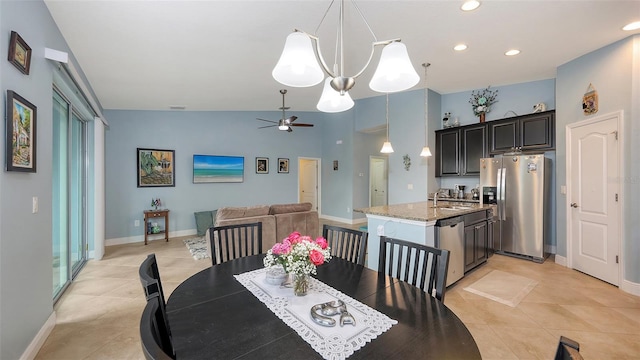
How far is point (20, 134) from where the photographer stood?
1.76 m

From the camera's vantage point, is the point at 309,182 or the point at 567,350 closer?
the point at 567,350

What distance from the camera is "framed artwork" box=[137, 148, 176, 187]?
550 centimetres

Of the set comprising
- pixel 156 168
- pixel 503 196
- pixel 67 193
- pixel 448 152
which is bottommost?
pixel 503 196

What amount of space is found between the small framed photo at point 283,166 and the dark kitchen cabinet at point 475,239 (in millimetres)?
4912

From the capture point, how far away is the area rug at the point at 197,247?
436 cm

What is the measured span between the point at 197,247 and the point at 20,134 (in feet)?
11.4

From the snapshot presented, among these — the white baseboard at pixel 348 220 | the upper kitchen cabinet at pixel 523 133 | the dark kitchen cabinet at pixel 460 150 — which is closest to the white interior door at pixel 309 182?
the white baseboard at pixel 348 220

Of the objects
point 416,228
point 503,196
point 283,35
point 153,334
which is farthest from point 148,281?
point 503,196

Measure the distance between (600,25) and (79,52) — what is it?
539 cm

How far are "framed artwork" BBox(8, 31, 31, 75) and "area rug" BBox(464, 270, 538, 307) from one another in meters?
4.27

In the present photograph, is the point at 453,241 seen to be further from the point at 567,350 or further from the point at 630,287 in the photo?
the point at 567,350

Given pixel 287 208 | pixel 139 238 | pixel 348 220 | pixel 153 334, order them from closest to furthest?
pixel 153 334
pixel 287 208
pixel 139 238
pixel 348 220

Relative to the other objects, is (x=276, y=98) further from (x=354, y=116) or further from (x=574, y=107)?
(x=574, y=107)

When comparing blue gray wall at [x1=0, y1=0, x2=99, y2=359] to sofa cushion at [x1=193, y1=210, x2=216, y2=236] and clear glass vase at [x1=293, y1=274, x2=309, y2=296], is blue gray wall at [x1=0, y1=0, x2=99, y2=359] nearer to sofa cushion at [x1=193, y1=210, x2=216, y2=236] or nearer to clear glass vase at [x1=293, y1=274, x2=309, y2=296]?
clear glass vase at [x1=293, y1=274, x2=309, y2=296]
